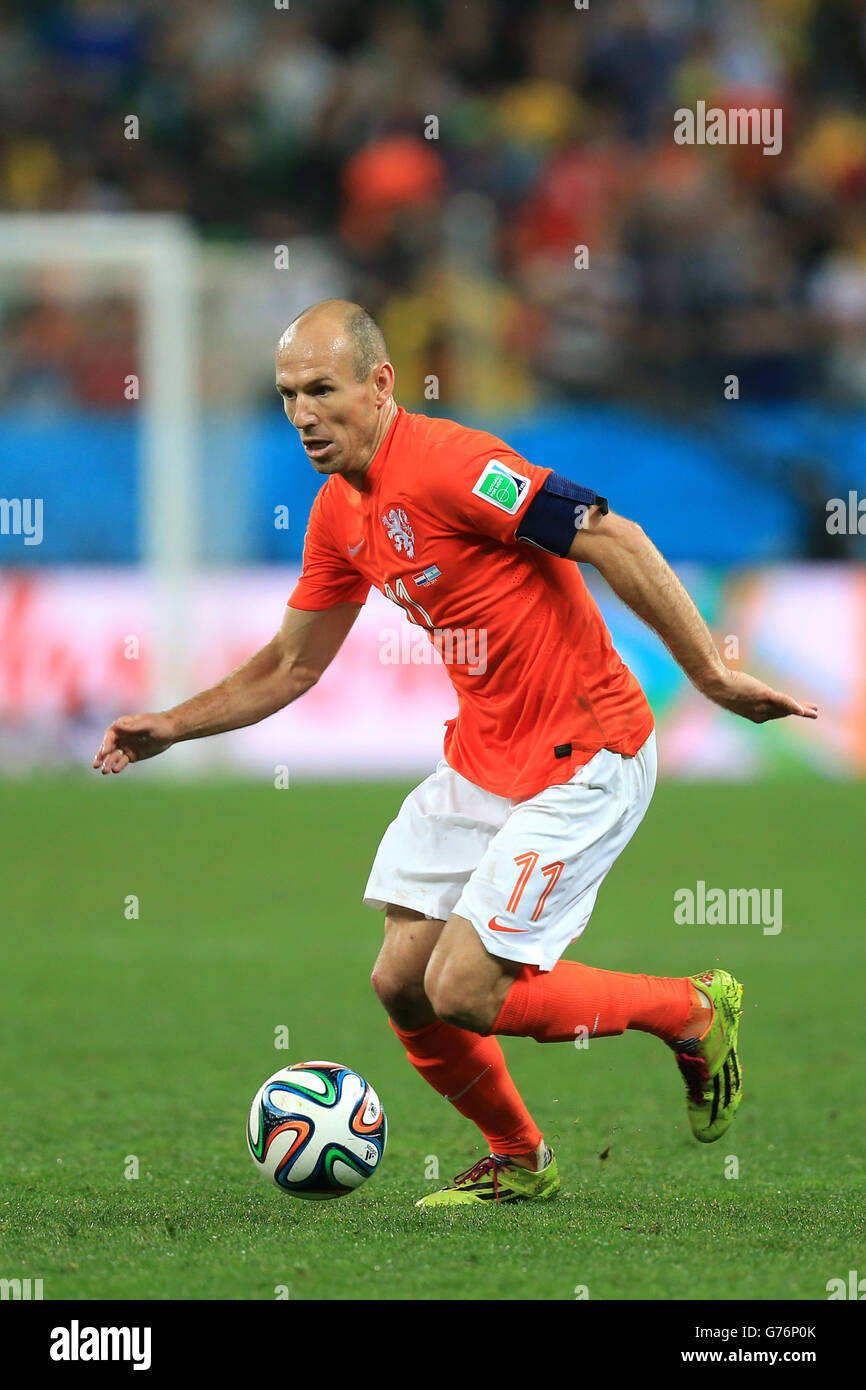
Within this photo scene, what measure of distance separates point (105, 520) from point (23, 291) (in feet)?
6.21

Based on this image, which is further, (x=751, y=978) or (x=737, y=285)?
(x=737, y=285)

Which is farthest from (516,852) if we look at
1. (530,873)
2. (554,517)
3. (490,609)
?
(554,517)

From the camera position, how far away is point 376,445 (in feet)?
14.6

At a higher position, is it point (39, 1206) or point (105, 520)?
point (105, 520)

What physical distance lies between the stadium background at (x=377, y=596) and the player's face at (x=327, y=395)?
69.6 inches

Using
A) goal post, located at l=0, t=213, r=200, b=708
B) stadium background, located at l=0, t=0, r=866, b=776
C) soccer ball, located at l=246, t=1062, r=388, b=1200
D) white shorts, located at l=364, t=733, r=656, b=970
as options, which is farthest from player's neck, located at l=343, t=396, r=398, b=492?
goal post, located at l=0, t=213, r=200, b=708

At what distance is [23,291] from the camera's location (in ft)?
47.2

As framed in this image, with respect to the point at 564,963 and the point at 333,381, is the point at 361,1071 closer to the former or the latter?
the point at 564,963

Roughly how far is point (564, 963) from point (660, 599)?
3.16ft

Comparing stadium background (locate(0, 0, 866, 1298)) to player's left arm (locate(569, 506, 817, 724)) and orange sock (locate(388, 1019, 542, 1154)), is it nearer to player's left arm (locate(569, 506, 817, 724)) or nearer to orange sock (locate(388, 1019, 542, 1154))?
orange sock (locate(388, 1019, 542, 1154))

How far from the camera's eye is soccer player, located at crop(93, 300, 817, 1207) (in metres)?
4.29

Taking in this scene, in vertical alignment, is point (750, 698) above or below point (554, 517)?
below
